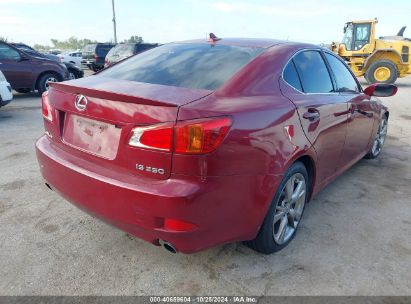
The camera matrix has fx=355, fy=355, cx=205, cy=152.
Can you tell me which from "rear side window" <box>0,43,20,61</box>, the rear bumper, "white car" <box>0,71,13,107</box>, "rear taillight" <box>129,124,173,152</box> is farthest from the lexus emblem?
"rear side window" <box>0,43,20,61</box>

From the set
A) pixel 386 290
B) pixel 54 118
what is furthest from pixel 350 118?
pixel 54 118

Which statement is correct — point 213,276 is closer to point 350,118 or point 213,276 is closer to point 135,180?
point 135,180

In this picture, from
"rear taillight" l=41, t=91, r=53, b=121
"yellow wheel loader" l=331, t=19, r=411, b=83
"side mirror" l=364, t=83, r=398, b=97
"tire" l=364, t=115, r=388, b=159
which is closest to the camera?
"rear taillight" l=41, t=91, r=53, b=121

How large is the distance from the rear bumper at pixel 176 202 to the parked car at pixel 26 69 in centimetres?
840

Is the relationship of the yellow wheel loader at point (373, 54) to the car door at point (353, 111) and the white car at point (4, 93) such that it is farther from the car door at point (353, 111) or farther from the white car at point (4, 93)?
the white car at point (4, 93)

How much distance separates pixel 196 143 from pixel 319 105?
1429 mm

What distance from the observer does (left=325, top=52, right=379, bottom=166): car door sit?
359 cm

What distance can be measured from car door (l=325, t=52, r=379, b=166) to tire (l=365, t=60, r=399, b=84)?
12.4 meters

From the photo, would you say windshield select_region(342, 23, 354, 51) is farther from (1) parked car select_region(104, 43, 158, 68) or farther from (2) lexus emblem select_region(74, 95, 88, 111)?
(2) lexus emblem select_region(74, 95, 88, 111)

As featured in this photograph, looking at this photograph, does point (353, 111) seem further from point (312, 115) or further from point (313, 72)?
point (312, 115)

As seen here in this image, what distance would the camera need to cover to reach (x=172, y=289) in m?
2.31

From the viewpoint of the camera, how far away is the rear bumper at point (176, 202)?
6.44 ft

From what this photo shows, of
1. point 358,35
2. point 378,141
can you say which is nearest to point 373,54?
point 358,35

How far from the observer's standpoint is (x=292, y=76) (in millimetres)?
2770
